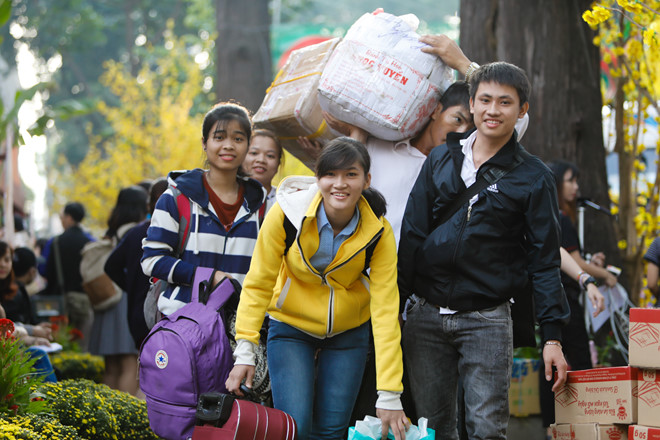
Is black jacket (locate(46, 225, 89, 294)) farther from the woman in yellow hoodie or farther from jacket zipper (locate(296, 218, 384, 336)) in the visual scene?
jacket zipper (locate(296, 218, 384, 336))

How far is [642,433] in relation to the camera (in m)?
3.51

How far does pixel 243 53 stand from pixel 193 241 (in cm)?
1240

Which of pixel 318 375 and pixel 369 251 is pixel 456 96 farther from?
pixel 318 375

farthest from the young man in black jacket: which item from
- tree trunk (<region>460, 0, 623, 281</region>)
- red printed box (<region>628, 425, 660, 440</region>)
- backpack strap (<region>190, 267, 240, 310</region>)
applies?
tree trunk (<region>460, 0, 623, 281</region>)

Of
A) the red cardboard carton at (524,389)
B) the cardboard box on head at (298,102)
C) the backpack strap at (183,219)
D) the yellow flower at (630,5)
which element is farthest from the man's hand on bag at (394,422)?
the red cardboard carton at (524,389)

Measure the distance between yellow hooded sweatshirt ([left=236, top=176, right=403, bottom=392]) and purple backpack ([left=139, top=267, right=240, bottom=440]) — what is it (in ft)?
0.67

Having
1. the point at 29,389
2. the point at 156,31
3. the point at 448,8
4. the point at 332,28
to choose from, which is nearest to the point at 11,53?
the point at 156,31

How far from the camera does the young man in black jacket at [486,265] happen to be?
3447mm

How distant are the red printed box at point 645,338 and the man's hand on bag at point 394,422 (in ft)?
3.57

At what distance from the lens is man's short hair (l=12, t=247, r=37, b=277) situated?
8166mm

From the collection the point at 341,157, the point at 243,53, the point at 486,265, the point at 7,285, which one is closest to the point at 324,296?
the point at 341,157

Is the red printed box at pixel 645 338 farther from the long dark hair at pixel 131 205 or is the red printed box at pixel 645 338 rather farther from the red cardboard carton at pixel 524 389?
the long dark hair at pixel 131 205

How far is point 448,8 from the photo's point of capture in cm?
4600

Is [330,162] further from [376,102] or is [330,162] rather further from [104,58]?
[104,58]
